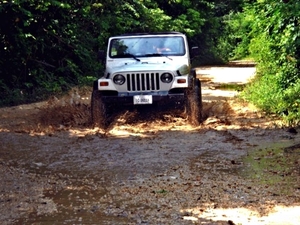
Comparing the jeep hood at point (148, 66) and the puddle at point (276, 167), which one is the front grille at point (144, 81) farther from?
the puddle at point (276, 167)

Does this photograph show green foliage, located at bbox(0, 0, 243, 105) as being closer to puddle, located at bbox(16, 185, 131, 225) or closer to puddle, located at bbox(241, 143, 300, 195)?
puddle, located at bbox(241, 143, 300, 195)

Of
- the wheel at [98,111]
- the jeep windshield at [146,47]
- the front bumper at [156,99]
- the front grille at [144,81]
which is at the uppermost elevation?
the jeep windshield at [146,47]

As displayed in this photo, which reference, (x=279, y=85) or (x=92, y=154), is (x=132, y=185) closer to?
(x=92, y=154)

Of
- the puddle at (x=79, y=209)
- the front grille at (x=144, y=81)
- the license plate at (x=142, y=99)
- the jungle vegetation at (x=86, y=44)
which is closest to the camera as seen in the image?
the puddle at (x=79, y=209)

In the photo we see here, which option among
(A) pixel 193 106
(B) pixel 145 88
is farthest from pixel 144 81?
(A) pixel 193 106

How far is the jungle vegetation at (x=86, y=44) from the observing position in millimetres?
11305

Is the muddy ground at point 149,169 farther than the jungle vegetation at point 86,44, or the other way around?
the jungle vegetation at point 86,44

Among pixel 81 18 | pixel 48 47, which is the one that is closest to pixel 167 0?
pixel 81 18

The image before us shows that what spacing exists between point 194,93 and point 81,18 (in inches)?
410

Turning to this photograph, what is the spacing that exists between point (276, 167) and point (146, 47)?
5.03 m

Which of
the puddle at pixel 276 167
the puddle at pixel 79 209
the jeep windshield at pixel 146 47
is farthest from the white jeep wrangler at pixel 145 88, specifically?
the puddle at pixel 79 209

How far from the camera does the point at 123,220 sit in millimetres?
5348

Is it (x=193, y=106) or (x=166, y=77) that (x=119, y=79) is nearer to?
(x=166, y=77)

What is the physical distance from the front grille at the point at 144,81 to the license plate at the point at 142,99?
0.65 ft
